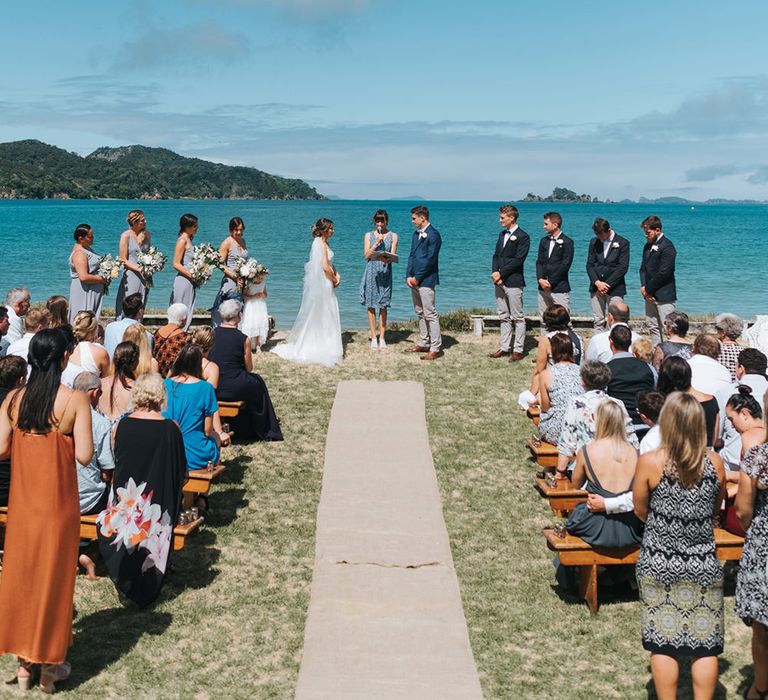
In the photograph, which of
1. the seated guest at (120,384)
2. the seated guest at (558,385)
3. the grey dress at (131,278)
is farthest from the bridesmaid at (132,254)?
the seated guest at (558,385)

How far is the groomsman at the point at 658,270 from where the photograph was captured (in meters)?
11.8

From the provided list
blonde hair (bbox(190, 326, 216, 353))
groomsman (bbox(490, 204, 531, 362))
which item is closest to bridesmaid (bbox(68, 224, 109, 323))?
blonde hair (bbox(190, 326, 216, 353))

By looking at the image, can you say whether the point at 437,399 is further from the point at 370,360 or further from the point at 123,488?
the point at 123,488

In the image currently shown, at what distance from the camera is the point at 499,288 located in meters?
13.1

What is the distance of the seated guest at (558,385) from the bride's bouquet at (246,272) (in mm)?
5982

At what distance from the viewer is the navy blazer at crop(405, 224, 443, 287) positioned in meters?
13.0

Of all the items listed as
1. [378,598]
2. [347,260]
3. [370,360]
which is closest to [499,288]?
[370,360]

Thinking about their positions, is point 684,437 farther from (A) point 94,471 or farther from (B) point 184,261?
(B) point 184,261

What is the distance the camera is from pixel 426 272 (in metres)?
13.0

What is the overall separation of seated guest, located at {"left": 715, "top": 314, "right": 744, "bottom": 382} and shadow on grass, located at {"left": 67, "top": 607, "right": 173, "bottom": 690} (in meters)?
5.76

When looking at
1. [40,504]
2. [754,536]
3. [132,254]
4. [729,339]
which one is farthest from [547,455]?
[132,254]

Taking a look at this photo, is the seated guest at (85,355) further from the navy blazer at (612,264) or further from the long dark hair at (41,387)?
the navy blazer at (612,264)

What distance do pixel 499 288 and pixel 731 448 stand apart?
680 cm

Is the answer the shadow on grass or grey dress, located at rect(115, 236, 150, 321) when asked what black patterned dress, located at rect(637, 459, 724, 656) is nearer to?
the shadow on grass
